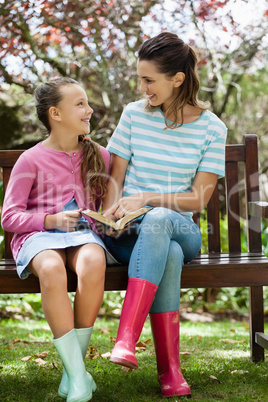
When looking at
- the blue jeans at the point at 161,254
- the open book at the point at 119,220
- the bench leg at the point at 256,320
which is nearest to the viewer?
the blue jeans at the point at 161,254

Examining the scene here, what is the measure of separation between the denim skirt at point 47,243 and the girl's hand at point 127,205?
16cm

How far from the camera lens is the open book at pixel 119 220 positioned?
221 centimetres

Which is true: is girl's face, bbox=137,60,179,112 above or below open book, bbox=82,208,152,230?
above

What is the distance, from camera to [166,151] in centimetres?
261

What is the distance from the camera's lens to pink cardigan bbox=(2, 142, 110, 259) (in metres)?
2.36

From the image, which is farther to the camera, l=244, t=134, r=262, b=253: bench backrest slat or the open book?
l=244, t=134, r=262, b=253: bench backrest slat

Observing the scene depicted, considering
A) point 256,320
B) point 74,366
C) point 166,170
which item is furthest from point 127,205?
point 256,320

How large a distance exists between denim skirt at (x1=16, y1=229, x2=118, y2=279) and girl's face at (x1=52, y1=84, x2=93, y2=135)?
54cm

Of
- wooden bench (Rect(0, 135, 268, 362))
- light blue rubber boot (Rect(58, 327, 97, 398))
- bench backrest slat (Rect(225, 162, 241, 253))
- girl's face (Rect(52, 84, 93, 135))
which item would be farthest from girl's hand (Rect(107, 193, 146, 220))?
bench backrest slat (Rect(225, 162, 241, 253))

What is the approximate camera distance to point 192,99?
8.77 ft

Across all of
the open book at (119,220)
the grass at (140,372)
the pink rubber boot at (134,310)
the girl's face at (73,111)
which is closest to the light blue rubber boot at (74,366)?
the pink rubber boot at (134,310)

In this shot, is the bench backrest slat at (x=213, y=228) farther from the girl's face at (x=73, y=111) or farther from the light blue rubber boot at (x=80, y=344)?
the light blue rubber boot at (x=80, y=344)

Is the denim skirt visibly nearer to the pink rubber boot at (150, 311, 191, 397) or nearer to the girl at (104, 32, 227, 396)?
the girl at (104, 32, 227, 396)

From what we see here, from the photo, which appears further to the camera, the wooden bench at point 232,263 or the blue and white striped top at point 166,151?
the blue and white striped top at point 166,151
